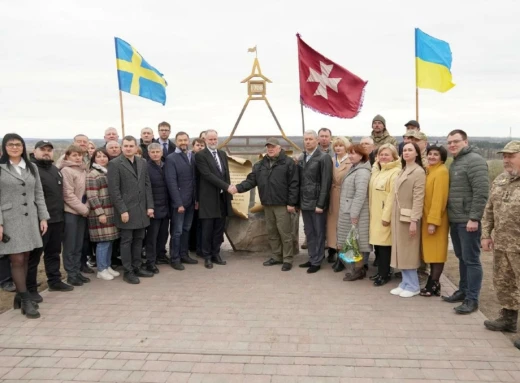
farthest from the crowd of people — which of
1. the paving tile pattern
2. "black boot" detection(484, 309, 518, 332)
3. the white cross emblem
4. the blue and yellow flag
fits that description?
the blue and yellow flag

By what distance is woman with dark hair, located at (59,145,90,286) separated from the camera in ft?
17.3

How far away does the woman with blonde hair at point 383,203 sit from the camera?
16.7 ft

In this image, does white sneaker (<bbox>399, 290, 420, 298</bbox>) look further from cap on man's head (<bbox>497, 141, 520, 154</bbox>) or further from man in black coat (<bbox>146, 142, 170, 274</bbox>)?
man in black coat (<bbox>146, 142, 170, 274</bbox>)

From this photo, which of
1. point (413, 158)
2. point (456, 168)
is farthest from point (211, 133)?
point (456, 168)

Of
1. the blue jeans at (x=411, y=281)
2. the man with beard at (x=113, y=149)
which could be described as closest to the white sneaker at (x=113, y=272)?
Result: the man with beard at (x=113, y=149)

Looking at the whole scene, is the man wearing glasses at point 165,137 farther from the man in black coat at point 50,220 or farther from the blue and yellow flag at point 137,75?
the man in black coat at point 50,220

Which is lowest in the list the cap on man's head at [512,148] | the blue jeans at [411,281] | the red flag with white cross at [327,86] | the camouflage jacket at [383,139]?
the blue jeans at [411,281]

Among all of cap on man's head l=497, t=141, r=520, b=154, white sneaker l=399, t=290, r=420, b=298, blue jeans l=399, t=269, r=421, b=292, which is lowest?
white sneaker l=399, t=290, r=420, b=298

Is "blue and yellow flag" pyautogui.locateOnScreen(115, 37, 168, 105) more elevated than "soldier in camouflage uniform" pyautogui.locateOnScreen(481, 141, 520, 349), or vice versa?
"blue and yellow flag" pyautogui.locateOnScreen(115, 37, 168, 105)

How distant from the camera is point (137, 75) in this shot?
844 cm

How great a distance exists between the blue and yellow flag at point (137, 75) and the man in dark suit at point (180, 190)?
107 inches

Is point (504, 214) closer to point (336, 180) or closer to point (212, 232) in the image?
point (336, 180)

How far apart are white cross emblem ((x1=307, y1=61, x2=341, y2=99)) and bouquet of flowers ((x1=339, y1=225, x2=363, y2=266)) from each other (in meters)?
3.51

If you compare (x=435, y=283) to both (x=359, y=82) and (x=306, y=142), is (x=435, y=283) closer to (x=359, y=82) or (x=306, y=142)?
(x=306, y=142)
